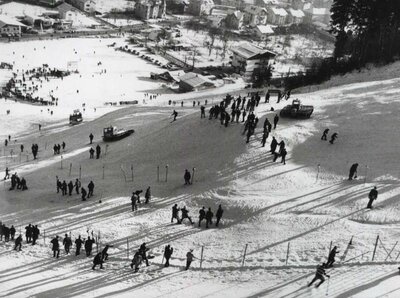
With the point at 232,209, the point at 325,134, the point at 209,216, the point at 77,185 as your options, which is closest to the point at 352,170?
the point at 325,134

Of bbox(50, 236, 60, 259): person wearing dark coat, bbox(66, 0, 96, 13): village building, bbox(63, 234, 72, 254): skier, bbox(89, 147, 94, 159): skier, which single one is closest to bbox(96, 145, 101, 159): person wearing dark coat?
bbox(89, 147, 94, 159): skier

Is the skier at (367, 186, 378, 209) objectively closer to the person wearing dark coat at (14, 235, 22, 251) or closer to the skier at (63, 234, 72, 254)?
the skier at (63, 234, 72, 254)

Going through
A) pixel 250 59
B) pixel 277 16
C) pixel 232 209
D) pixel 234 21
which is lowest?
pixel 232 209

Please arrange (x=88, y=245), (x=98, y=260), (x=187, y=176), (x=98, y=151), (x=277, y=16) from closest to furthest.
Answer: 1. (x=98, y=260)
2. (x=88, y=245)
3. (x=187, y=176)
4. (x=98, y=151)
5. (x=277, y=16)

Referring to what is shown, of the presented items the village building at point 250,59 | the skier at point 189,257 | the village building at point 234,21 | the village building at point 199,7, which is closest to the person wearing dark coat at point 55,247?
the skier at point 189,257

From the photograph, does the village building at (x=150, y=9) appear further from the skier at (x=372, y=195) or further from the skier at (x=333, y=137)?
the skier at (x=372, y=195)

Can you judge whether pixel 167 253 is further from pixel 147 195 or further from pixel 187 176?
pixel 187 176
